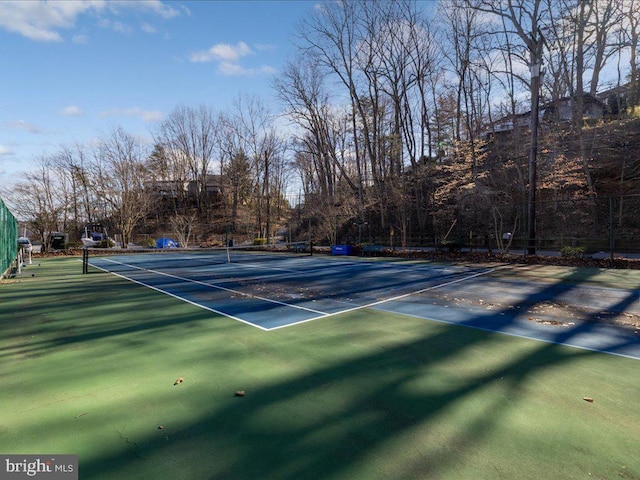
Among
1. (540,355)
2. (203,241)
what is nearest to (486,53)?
(540,355)

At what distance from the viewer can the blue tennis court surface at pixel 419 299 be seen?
4.88m

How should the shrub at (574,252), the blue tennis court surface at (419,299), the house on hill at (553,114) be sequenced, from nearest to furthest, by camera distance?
1. the blue tennis court surface at (419,299)
2. the shrub at (574,252)
3. the house on hill at (553,114)

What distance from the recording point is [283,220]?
4500cm

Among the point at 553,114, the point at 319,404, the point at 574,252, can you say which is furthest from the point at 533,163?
the point at 319,404

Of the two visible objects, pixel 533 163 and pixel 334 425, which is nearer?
pixel 334 425

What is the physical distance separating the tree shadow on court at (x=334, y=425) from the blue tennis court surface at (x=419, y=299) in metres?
1.15

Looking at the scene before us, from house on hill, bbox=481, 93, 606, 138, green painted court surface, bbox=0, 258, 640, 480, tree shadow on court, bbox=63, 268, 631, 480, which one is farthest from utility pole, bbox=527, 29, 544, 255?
tree shadow on court, bbox=63, 268, 631, 480

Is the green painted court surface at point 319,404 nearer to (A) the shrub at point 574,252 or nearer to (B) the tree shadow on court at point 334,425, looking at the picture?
(B) the tree shadow on court at point 334,425

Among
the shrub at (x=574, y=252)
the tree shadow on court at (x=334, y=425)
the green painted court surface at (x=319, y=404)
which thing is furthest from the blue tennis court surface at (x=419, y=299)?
the shrub at (x=574, y=252)

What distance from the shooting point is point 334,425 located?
2.52 meters

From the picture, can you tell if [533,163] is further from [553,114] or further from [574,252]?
[553,114]

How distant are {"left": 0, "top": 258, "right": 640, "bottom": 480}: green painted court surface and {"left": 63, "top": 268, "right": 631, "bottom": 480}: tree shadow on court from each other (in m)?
0.01

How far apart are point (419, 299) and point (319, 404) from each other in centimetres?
482

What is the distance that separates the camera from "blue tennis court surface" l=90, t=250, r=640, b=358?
16.0 ft
